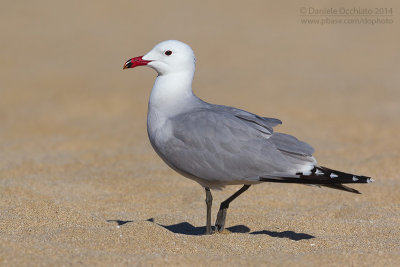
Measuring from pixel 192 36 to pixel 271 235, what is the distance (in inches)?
429

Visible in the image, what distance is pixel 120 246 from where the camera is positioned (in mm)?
4406

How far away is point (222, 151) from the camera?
4961 millimetres

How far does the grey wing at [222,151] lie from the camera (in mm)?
4879

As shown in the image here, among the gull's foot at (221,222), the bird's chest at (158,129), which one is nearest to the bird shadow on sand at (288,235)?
the gull's foot at (221,222)

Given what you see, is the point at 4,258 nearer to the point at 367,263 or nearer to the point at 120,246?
the point at 120,246

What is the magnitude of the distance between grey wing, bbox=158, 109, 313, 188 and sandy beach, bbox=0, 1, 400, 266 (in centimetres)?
46

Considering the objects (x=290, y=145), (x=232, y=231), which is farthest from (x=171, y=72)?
(x=232, y=231)

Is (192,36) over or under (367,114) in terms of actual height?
over

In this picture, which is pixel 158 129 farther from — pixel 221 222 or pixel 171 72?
pixel 221 222

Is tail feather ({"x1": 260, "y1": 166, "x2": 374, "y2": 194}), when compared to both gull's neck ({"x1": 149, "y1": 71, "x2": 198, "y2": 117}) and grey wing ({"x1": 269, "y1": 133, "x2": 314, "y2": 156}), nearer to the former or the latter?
grey wing ({"x1": 269, "y1": 133, "x2": 314, "y2": 156})

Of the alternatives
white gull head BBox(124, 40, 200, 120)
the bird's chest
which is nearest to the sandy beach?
the bird's chest

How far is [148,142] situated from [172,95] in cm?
404

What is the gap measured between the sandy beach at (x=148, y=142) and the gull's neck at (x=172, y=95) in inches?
33.9

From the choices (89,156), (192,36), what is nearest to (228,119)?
(89,156)
